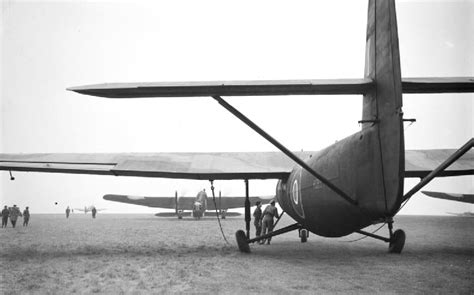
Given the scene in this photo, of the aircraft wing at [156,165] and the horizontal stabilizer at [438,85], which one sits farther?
the aircraft wing at [156,165]

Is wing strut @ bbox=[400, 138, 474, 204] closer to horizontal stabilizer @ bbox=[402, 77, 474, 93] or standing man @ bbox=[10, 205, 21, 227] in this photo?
horizontal stabilizer @ bbox=[402, 77, 474, 93]

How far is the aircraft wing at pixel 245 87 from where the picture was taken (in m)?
4.65

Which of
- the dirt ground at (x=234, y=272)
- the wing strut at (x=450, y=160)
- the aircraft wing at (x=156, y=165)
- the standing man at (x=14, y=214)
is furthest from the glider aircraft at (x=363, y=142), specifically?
the standing man at (x=14, y=214)

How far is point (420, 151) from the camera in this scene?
1127 centimetres

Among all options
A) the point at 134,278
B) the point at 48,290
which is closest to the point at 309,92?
the point at 134,278

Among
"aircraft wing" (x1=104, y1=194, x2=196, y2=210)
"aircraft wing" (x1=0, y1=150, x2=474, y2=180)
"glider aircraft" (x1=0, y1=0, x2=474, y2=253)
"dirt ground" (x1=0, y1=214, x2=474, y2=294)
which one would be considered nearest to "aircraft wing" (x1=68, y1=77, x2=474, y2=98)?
"glider aircraft" (x1=0, y1=0, x2=474, y2=253)

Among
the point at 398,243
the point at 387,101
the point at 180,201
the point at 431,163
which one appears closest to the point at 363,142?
the point at 387,101

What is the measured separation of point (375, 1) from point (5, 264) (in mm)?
8376

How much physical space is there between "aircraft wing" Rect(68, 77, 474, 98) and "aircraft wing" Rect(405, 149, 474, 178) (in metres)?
4.78

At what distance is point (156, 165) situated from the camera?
10.3 metres

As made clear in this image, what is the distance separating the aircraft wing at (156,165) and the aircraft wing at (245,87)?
5286 millimetres

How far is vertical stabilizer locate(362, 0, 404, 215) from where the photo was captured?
16.3 ft

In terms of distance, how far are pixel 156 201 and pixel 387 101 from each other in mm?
42650

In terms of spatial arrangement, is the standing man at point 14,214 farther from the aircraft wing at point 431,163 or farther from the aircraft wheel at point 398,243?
the aircraft wing at point 431,163
